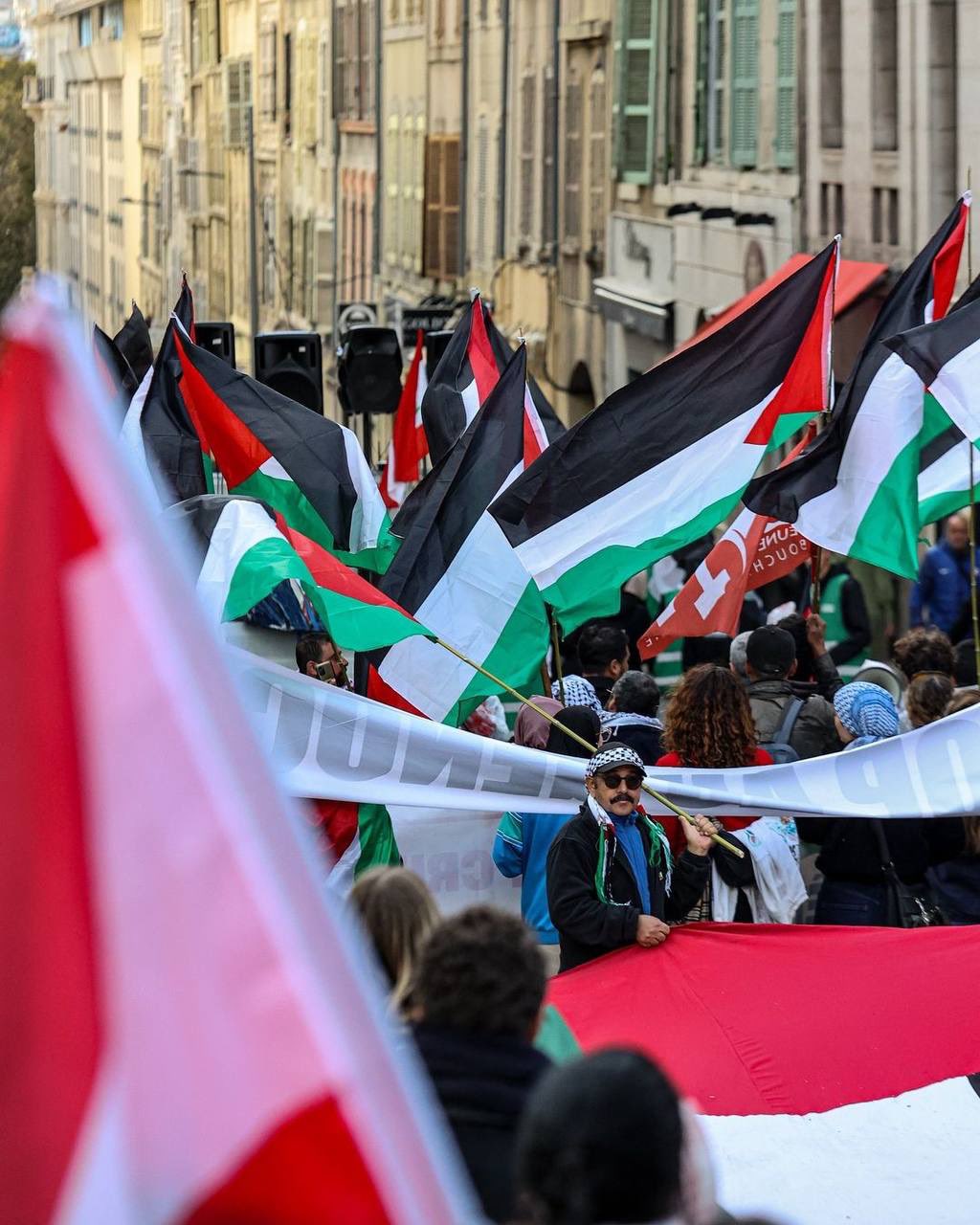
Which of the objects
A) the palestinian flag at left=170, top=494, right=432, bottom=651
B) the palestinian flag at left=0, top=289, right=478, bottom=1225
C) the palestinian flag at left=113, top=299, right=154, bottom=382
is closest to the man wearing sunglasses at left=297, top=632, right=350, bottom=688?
the palestinian flag at left=170, top=494, right=432, bottom=651

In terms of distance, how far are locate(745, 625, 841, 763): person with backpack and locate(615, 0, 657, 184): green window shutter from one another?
722 inches

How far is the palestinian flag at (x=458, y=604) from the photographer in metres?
7.89

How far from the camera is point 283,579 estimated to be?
24.4 feet

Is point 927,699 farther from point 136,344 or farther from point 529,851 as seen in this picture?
point 136,344

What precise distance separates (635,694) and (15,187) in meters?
95.9

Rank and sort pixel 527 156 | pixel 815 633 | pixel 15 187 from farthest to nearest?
pixel 15 187 < pixel 527 156 < pixel 815 633

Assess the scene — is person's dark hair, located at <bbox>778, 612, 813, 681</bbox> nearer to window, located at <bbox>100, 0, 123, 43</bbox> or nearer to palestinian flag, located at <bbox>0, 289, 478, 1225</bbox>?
palestinian flag, located at <bbox>0, 289, 478, 1225</bbox>

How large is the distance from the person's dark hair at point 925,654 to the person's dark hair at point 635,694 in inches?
39.4

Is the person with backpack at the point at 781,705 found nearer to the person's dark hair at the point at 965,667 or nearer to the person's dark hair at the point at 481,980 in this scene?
the person's dark hair at the point at 965,667

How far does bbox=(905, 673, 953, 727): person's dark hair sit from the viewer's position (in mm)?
7867

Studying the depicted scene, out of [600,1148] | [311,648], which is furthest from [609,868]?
[600,1148]

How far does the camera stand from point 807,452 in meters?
8.79

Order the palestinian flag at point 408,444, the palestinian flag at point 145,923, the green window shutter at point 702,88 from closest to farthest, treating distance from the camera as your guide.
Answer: the palestinian flag at point 145,923 < the palestinian flag at point 408,444 < the green window shutter at point 702,88

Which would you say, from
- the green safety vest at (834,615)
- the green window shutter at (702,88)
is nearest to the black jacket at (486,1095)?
the green safety vest at (834,615)
